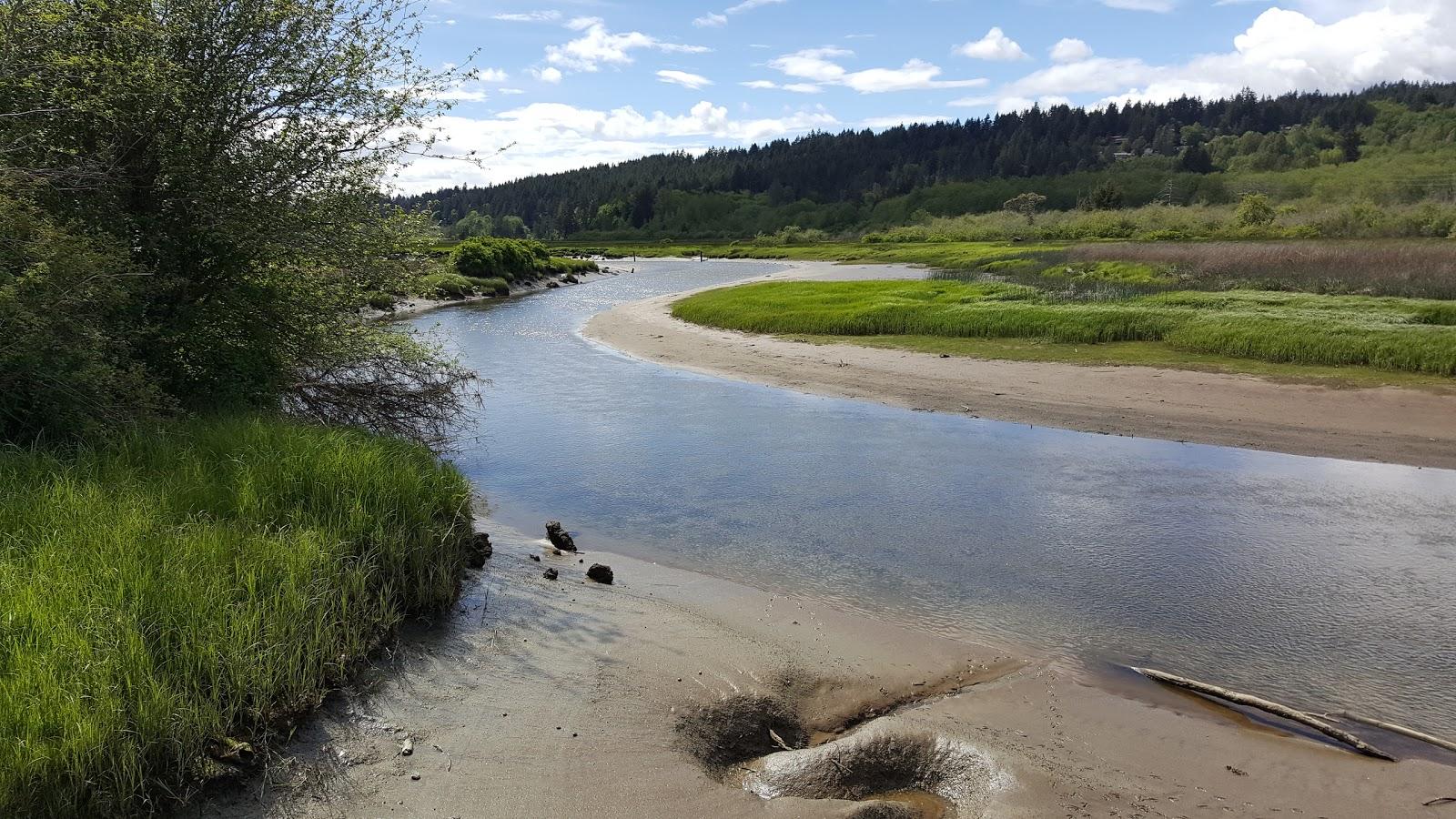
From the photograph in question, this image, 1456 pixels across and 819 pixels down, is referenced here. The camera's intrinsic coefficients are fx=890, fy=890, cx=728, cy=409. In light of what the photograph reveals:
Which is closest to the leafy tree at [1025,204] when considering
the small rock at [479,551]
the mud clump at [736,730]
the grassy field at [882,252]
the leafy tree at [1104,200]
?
the leafy tree at [1104,200]

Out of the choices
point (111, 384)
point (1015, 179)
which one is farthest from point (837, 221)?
point (111, 384)

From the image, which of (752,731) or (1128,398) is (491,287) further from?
(752,731)

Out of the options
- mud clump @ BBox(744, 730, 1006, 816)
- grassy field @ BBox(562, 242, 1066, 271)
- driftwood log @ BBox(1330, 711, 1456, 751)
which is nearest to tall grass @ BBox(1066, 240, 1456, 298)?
grassy field @ BBox(562, 242, 1066, 271)

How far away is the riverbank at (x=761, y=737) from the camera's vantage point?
18.6 feet

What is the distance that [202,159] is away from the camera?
12.2 meters

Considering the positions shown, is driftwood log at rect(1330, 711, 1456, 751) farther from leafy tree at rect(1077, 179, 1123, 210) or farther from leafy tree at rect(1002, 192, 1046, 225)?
leafy tree at rect(1077, 179, 1123, 210)

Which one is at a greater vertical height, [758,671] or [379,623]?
[379,623]

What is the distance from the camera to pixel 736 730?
6.69m

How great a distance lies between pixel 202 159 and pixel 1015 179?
664 ft

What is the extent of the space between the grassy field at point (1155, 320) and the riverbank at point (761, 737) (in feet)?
66.4

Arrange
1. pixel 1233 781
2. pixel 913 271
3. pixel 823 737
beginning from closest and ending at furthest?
1. pixel 1233 781
2. pixel 823 737
3. pixel 913 271

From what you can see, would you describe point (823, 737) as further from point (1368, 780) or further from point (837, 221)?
point (837, 221)

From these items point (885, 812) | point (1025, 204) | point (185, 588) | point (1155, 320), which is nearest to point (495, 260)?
point (1155, 320)

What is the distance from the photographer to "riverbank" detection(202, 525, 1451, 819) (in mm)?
5680
